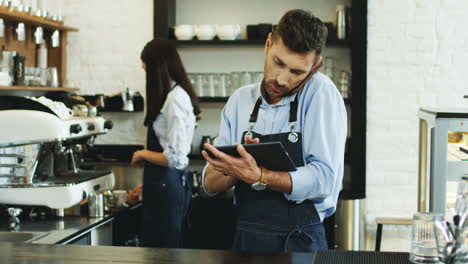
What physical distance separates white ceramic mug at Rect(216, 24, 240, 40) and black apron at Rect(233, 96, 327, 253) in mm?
2296

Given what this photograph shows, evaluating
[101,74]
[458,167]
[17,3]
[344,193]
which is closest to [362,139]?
[344,193]

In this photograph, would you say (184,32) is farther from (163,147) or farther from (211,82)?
(163,147)

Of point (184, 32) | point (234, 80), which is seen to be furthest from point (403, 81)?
point (184, 32)

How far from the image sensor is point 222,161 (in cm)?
192

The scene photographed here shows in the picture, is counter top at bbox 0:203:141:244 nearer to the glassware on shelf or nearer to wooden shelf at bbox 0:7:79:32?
wooden shelf at bbox 0:7:79:32

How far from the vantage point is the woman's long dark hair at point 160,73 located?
11.4 feet

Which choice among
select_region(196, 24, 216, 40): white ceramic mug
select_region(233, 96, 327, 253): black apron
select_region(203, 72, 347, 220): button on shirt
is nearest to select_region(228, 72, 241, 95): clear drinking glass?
select_region(196, 24, 216, 40): white ceramic mug

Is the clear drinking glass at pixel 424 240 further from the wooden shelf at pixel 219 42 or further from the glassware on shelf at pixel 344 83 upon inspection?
the wooden shelf at pixel 219 42

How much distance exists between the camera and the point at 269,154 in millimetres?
1896

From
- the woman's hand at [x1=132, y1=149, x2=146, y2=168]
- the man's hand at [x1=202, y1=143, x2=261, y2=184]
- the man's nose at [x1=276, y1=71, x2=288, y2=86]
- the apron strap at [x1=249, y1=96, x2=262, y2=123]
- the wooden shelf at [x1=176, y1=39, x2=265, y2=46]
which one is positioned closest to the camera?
the man's hand at [x1=202, y1=143, x2=261, y2=184]

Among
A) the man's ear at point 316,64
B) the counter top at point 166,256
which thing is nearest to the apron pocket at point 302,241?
the counter top at point 166,256

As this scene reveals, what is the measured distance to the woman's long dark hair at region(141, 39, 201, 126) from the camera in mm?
3475

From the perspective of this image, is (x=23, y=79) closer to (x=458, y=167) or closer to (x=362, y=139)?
(x=362, y=139)

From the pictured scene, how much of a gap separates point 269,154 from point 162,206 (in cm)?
173
